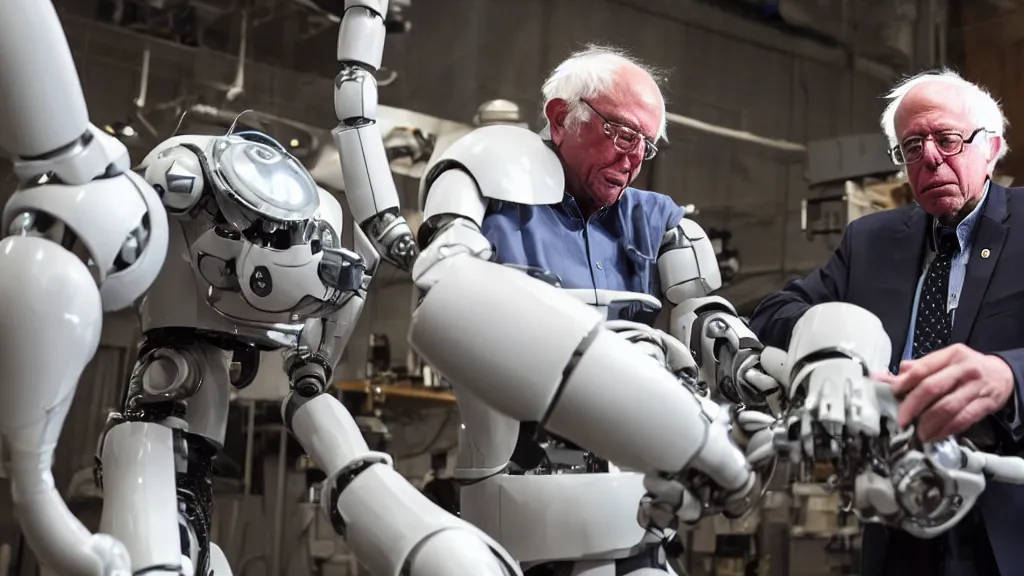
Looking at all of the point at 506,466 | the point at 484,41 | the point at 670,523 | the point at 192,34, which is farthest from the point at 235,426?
the point at 670,523

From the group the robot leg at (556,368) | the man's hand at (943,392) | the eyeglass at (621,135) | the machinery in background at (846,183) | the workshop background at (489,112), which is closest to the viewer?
the robot leg at (556,368)

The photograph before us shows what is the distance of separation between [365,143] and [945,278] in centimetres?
85

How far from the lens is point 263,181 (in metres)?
1.45

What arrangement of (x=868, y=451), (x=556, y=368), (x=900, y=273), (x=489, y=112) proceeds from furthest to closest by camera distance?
(x=489, y=112)
(x=900, y=273)
(x=868, y=451)
(x=556, y=368)

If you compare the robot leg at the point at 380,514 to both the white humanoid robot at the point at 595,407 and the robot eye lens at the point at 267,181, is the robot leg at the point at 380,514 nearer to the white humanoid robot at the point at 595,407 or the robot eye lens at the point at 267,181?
the white humanoid robot at the point at 595,407

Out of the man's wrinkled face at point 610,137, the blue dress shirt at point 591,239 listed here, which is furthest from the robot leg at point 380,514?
the man's wrinkled face at point 610,137

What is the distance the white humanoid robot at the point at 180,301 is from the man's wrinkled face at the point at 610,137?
267 millimetres

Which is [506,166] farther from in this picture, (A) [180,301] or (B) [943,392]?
(B) [943,392]

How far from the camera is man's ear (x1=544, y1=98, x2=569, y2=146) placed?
152 centimetres

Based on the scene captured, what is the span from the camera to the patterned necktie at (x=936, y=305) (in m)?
1.47

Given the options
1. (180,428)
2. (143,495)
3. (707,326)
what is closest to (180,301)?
(180,428)

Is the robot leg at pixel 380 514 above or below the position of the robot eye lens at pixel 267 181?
below

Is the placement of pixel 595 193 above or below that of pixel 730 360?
above

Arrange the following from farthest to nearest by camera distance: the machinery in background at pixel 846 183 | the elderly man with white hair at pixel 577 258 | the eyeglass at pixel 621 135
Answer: the machinery in background at pixel 846 183, the eyeglass at pixel 621 135, the elderly man with white hair at pixel 577 258
